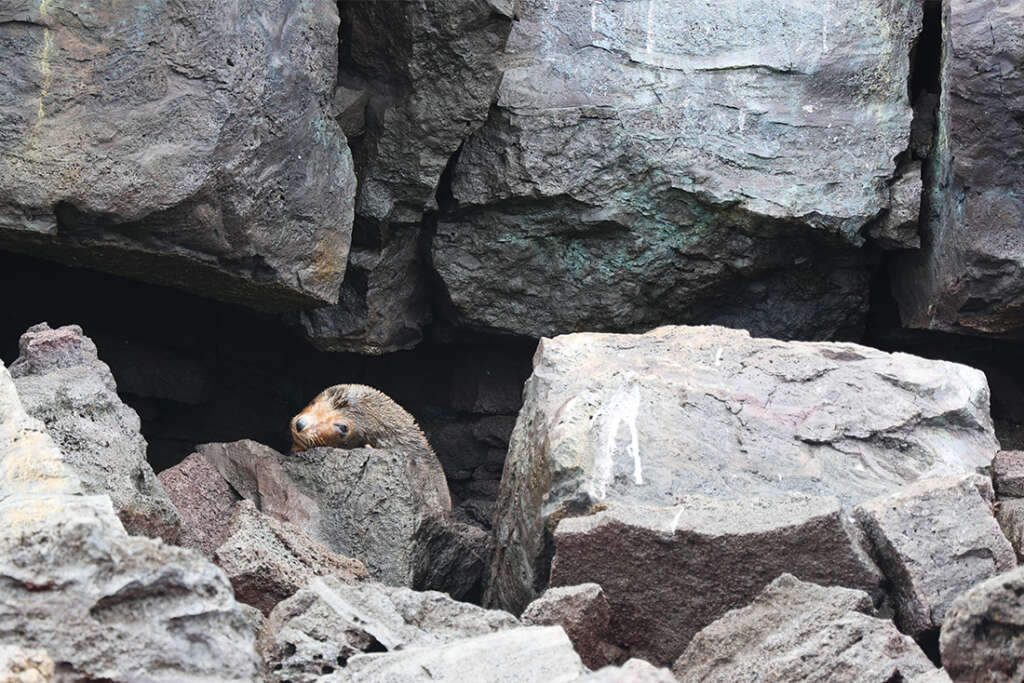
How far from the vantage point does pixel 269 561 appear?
3.89 m

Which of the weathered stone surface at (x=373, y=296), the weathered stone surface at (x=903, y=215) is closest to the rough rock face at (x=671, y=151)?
the weathered stone surface at (x=903, y=215)

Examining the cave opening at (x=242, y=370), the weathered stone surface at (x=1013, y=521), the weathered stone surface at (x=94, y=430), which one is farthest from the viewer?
the cave opening at (x=242, y=370)

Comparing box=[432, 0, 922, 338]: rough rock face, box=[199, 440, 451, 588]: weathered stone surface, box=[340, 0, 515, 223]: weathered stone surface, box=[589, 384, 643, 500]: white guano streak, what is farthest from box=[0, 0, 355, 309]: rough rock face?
box=[589, 384, 643, 500]: white guano streak

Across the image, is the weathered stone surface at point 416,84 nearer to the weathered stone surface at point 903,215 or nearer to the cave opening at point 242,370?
the cave opening at point 242,370

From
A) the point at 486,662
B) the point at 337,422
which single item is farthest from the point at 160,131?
the point at 486,662

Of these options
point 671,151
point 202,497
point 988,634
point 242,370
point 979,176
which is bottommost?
point 202,497

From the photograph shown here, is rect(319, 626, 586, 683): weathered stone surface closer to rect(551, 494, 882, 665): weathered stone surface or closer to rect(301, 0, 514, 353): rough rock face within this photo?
rect(551, 494, 882, 665): weathered stone surface

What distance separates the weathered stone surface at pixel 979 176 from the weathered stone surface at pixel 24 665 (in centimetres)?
411

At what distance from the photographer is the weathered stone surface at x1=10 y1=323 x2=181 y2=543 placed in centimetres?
399

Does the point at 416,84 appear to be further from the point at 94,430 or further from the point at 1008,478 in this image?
the point at 1008,478

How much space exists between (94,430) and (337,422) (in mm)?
1746

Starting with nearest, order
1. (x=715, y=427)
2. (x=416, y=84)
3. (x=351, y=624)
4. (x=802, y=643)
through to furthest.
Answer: (x=802, y=643) → (x=351, y=624) → (x=715, y=427) → (x=416, y=84)

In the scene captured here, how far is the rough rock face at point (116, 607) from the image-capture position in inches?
97.4

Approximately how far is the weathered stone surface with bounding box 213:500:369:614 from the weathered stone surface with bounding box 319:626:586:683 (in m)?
0.69
